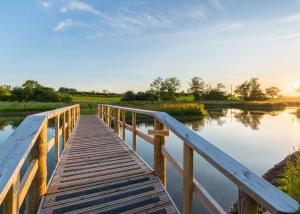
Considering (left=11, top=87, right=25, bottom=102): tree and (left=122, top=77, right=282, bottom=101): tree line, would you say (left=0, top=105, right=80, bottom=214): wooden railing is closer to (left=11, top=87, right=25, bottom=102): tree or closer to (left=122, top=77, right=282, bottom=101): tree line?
(left=11, top=87, right=25, bottom=102): tree

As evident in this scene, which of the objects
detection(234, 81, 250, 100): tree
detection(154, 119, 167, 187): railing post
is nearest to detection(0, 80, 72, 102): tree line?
detection(154, 119, 167, 187): railing post

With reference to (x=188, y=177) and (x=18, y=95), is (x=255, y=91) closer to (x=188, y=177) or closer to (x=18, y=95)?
(x=18, y=95)

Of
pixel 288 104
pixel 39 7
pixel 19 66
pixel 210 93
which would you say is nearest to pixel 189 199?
pixel 39 7

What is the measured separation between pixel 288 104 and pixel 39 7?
49.0 m

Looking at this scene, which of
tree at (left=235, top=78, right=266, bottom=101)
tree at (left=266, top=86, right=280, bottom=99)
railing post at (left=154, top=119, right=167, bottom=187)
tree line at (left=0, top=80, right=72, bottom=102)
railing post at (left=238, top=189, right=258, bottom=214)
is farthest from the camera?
→ tree at (left=266, top=86, right=280, bottom=99)

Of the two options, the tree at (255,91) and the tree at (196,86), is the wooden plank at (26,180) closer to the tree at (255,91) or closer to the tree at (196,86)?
the tree at (196,86)

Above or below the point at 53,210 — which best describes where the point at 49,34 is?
above

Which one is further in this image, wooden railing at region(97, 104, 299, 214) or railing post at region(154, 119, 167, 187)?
railing post at region(154, 119, 167, 187)

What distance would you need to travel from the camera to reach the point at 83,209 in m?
2.53

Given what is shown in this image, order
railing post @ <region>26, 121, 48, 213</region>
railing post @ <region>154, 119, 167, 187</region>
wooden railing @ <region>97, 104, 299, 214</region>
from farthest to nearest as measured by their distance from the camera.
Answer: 1. railing post @ <region>154, 119, 167, 187</region>
2. railing post @ <region>26, 121, 48, 213</region>
3. wooden railing @ <region>97, 104, 299, 214</region>

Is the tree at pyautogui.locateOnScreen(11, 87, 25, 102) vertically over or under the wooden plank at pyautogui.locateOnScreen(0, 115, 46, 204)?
over

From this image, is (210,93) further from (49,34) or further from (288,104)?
(49,34)

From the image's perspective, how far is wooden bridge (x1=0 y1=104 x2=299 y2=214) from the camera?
1.15 m

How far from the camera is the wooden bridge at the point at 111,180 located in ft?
3.76
